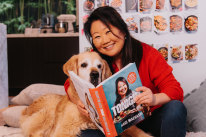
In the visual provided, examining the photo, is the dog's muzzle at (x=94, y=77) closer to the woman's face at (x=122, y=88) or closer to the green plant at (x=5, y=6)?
the woman's face at (x=122, y=88)

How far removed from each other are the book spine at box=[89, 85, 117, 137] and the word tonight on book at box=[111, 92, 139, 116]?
0.12ft

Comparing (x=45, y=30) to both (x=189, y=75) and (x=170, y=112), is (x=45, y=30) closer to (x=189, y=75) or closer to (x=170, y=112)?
(x=189, y=75)

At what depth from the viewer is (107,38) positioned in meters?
1.31

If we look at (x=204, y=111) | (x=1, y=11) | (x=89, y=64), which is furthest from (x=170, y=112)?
(x=1, y=11)

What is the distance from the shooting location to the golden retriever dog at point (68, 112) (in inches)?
52.0

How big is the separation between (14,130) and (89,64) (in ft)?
3.36

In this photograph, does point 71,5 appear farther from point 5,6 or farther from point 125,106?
point 125,106

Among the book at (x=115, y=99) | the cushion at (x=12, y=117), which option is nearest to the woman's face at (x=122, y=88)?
the book at (x=115, y=99)

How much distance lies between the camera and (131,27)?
77.4 inches

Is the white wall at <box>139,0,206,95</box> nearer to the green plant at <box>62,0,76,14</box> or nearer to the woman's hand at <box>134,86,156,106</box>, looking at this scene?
the woman's hand at <box>134,86,156,106</box>

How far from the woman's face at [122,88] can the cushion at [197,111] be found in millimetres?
797

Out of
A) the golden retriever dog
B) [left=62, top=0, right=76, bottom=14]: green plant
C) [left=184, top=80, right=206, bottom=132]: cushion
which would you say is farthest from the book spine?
[left=62, top=0, right=76, bottom=14]: green plant

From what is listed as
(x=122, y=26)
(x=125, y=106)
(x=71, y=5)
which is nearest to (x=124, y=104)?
(x=125, y=106)

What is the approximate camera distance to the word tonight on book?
958 mm
